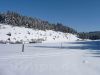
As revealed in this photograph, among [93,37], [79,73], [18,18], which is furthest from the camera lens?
[93,37]

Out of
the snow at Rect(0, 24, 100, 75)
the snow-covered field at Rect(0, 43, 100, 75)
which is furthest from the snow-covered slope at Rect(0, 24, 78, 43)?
the snow-covered field at Rect(0, 43, 100, 75)

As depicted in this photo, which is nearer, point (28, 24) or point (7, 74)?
point (7, 74)

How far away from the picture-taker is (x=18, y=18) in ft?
515

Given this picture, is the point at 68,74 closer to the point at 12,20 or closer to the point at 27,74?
the point at 27,74

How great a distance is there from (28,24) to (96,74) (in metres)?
147

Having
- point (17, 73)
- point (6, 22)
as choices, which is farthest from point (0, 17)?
point (17, 73)

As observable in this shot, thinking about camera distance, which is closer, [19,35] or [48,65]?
[48,65]

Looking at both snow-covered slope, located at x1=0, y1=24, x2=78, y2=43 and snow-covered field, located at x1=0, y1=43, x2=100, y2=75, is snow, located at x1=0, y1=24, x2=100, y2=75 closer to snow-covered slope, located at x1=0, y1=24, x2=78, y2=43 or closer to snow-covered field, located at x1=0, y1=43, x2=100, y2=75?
snow-covered field, located at x1=0, y1=43, x2=100, y2=75

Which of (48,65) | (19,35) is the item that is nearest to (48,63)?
(48,65)

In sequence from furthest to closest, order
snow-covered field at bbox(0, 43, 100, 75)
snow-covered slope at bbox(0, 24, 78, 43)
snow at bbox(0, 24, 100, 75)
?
snow-covered slope at bbox(0, 24, 78, 43) < snow at bbox(0, 24, 100, 75) < snow-covered field at bbox(0, 43, 100, 75)

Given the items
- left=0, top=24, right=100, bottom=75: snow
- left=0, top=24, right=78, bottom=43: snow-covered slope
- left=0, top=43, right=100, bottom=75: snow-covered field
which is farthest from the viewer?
left=0, top=24, right=78, bottom=43: snow-covered slope

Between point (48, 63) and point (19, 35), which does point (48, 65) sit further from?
point (19, 35)

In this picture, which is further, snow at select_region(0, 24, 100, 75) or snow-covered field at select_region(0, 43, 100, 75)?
snow at select_region(0, 24, 100, 75)

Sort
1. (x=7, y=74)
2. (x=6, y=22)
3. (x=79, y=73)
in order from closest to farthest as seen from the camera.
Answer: (x=7, y=74), (x=79, y=73), (x=6, y=22)
